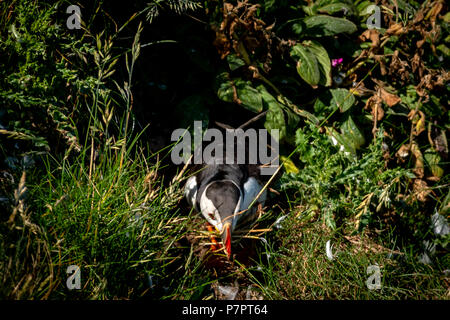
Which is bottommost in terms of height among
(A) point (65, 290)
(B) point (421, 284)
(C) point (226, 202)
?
(B) point (421, 284)

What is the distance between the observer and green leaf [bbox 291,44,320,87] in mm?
3092

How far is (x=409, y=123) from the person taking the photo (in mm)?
3420

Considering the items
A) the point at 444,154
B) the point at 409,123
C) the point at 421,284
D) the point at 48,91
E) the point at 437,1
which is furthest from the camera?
the point at 409,123

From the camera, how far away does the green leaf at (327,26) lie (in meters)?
3.20

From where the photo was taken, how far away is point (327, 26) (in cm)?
322

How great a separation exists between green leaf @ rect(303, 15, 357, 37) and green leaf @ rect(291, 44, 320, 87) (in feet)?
0.79

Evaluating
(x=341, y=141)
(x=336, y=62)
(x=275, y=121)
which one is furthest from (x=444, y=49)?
(x=275, y=121)

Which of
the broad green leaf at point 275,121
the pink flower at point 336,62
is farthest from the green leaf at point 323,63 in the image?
the broad green leaf at point 275,121

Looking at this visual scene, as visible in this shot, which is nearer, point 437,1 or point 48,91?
point 48,91

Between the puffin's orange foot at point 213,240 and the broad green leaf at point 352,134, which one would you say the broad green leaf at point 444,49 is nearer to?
the broad green leaf at point 352,134

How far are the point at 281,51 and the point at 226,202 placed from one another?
5.16ft

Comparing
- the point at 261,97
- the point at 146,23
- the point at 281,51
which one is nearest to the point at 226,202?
the point at 261,97

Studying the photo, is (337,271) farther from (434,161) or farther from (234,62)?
(234,62)
